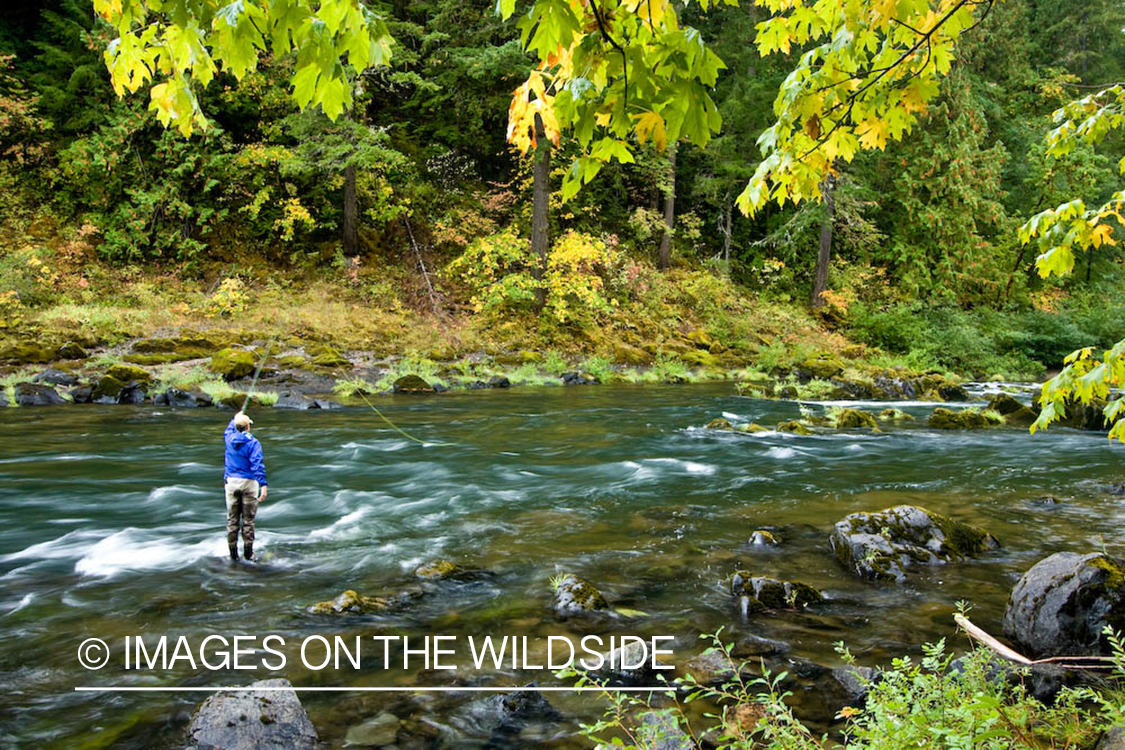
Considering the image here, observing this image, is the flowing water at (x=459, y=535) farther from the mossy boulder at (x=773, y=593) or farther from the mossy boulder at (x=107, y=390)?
the mossy boulder at (x=107, y=390)

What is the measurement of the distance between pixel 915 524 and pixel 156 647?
6.91 meters

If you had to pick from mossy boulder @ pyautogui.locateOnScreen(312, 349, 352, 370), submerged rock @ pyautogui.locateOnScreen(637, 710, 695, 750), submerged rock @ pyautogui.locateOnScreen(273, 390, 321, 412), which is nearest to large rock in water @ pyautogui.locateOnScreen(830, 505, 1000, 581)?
submerged rock @ pyautogui.locateOnScreen(637, 710, 695, 750)

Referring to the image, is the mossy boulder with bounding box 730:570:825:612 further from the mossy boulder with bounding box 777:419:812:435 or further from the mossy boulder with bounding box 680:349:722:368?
the mossy boulder with bounding box 680:349:722:368

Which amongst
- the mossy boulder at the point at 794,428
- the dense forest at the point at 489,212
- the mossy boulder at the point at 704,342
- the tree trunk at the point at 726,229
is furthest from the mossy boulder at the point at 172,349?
the tree trunk at the point at 726,229

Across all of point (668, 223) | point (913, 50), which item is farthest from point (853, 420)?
point (668, 223)

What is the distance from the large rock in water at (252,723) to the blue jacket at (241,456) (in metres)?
3.13

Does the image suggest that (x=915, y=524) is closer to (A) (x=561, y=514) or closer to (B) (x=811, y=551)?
(B) (x=811, y=551)

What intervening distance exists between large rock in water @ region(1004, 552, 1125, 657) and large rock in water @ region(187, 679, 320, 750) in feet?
15.5

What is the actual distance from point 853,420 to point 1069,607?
10.2m

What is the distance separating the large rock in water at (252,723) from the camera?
12.3ft

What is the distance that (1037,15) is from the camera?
131 ft

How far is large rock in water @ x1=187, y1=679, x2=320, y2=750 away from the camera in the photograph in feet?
12.3

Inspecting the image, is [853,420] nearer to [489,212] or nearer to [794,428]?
[794,428]

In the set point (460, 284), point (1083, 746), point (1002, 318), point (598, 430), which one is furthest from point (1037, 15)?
point (1083, 746)
